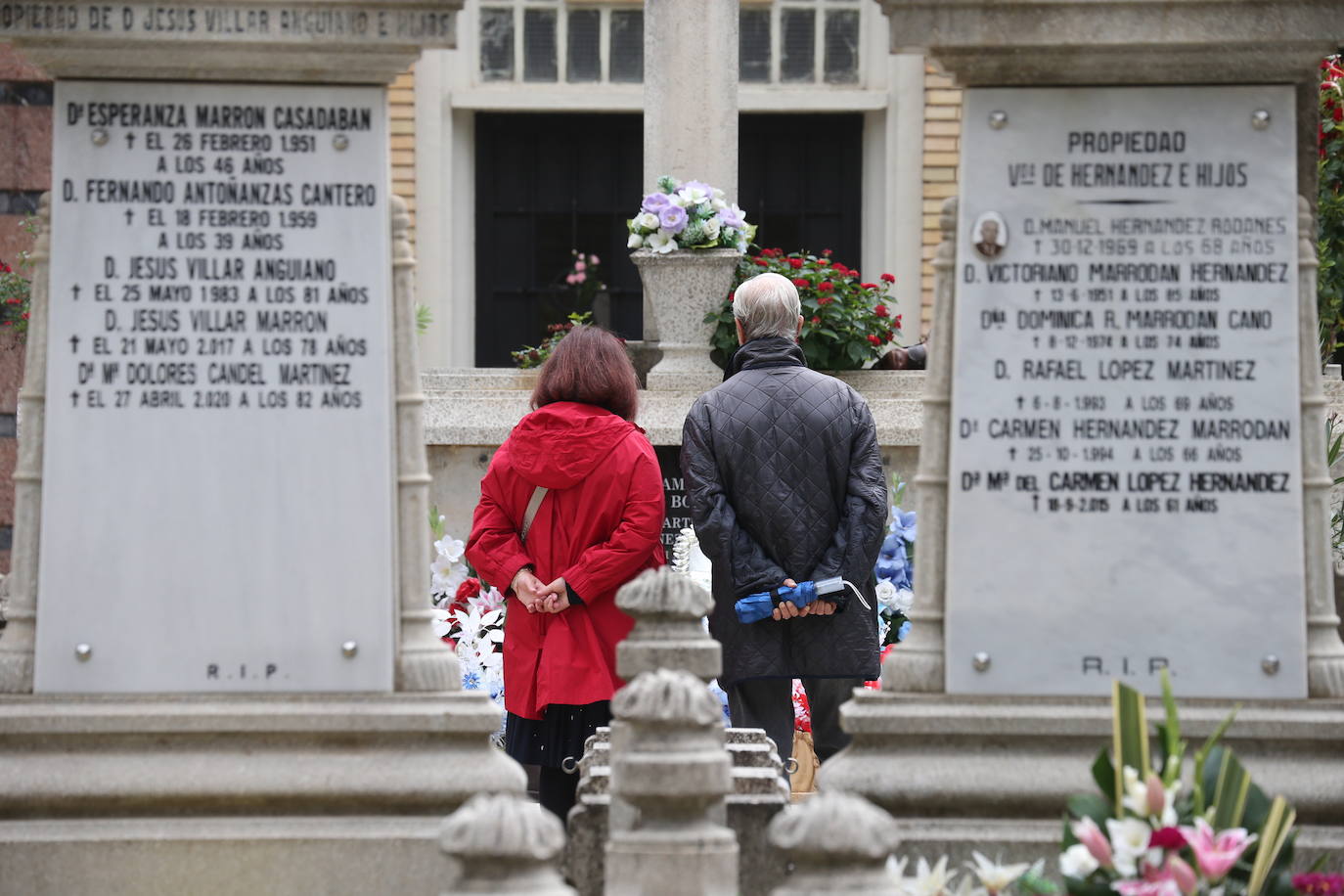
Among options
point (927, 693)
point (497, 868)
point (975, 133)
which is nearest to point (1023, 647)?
point (927, 693)

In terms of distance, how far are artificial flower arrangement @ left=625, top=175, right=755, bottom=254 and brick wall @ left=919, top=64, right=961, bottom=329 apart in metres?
7.02

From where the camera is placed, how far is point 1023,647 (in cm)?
421

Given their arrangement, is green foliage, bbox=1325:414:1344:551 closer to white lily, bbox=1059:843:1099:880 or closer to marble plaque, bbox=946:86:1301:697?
marble plaque, bbox=946:86:1301:697

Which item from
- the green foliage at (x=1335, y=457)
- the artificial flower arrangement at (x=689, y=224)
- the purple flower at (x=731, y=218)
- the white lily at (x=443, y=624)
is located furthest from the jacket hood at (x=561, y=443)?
the purple flower at (x=731, y=218)

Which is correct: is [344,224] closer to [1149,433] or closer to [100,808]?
[100,808]

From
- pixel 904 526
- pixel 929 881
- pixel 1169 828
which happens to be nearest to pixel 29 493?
pixel 929 881

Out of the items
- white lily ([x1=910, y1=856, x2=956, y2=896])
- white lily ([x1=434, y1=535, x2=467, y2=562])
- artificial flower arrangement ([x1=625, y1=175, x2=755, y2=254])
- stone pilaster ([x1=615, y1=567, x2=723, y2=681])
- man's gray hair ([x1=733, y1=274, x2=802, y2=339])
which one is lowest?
white lily ([x1=910, y1=856, x2=956, y2=896])

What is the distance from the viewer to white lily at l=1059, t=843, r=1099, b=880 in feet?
11.6

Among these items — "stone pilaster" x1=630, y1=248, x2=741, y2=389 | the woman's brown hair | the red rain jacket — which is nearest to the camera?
the red rain jacket

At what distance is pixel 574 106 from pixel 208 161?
1221 cm

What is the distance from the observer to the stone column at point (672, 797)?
3588 mm

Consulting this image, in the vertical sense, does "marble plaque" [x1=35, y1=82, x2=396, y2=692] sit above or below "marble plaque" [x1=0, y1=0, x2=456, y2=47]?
below

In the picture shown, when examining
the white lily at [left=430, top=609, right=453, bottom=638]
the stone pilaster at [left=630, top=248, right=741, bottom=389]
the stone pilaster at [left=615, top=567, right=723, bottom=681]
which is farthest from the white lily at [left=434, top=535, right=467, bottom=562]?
the stone pilaster at [left=615, top=567, right=723, bottom=681]

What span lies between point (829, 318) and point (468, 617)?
3038 mm
